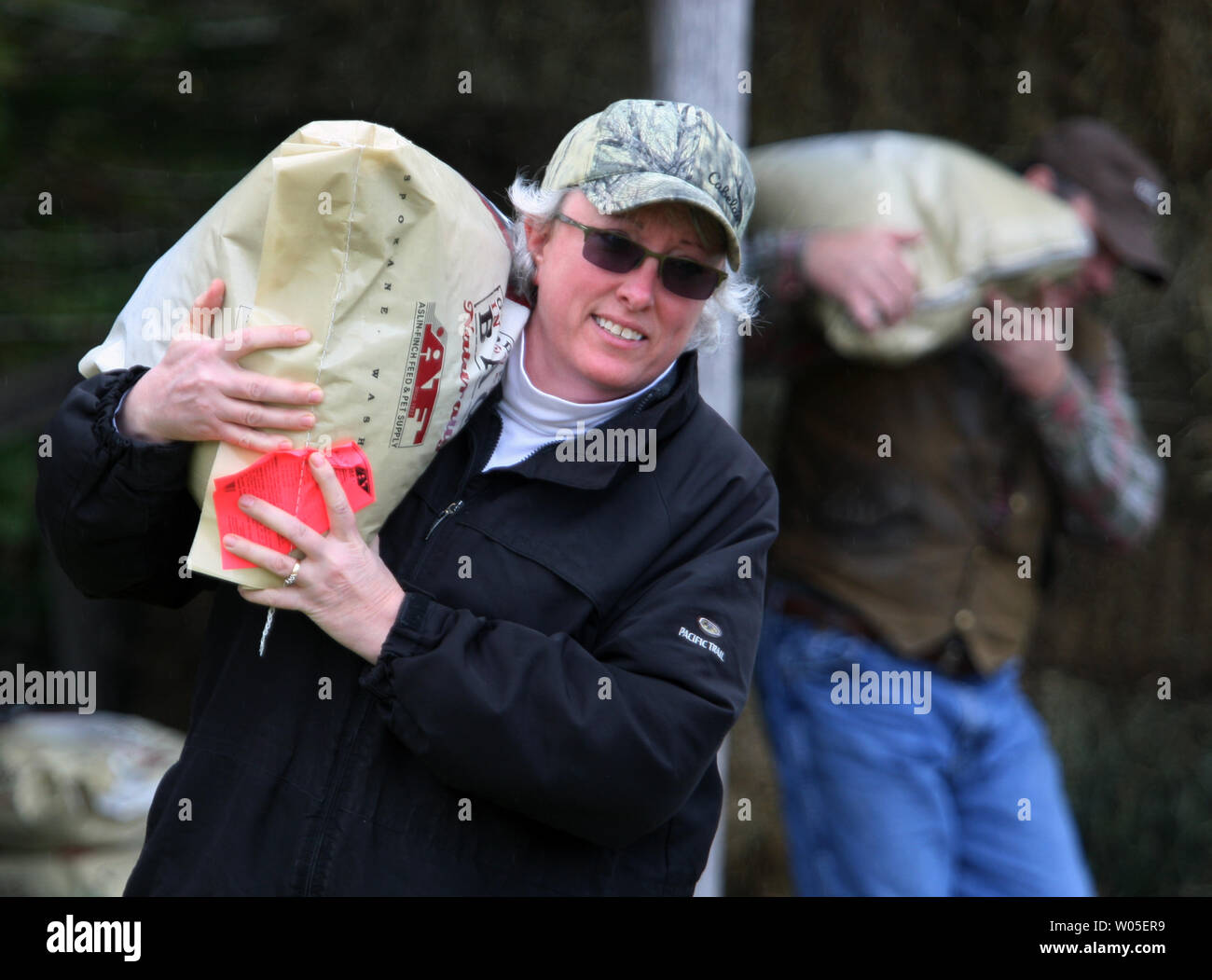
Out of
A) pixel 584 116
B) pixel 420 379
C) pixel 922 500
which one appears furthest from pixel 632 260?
pixel 584 116

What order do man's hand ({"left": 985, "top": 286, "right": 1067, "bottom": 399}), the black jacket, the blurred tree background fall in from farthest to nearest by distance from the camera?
the blurred tree background, man's hand ({"left": 985, "top": 286, "right": 1067, "bottom": 399}), the black jacket

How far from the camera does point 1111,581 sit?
4883 mm

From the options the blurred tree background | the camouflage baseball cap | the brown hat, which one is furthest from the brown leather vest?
the camouflage baseball cap

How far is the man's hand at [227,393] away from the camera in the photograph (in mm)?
1710

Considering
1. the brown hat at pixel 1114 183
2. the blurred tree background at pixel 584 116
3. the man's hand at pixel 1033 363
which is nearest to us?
the man's hand at pixel 1033 363

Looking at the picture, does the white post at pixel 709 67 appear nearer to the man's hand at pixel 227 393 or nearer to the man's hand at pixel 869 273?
the man's hand at pixel 869 273

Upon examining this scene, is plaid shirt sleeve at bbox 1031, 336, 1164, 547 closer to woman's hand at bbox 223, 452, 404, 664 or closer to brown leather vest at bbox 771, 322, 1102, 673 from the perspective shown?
brown leather vest at bbox 771, 322, 1102, 673

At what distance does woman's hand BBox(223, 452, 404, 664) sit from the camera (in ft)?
5.56

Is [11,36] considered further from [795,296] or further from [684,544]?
[684,544]

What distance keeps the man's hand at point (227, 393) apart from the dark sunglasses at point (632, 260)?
0.44 meters

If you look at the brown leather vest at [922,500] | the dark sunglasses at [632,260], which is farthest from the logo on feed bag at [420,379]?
the brown leather vest at [922,500]

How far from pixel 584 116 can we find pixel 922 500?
193cm

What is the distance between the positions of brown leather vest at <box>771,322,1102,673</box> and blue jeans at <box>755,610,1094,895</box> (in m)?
0.11
